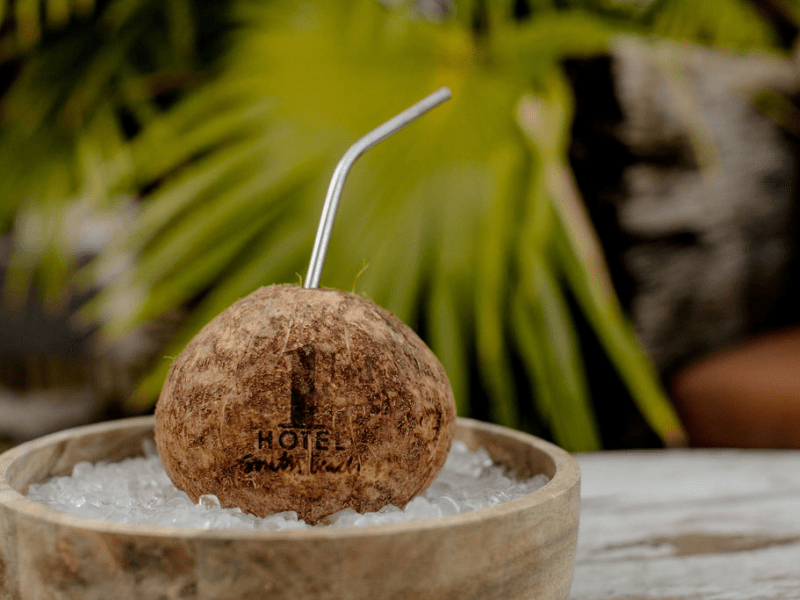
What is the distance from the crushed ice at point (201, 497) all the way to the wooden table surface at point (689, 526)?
96mm

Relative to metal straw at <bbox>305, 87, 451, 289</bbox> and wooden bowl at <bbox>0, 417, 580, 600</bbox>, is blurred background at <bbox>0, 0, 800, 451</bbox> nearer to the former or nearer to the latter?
metal straw at <bbox>305, 87, 451, 289</bbox>

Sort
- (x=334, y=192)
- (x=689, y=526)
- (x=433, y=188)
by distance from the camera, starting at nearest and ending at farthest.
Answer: (x=334, y=192) < (x=689, y=526) < (x=433, y=188)

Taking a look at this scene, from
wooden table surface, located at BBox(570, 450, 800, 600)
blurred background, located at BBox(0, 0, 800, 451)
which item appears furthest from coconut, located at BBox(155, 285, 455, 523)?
blurred background, located at BBox(0, 0, 800, 451)

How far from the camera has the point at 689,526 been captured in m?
0.54

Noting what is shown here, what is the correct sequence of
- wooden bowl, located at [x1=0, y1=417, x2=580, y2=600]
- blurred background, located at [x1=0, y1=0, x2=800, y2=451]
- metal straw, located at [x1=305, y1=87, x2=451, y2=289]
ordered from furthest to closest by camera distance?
blurred background, located at [x1=0, y1=0, x2=800, y2=451] < metal straw, located at [x1=305, y1=87, x2=451, y2=289] < wooden bowl, located at [x1=0, y1=417, x2=580, y2=600]

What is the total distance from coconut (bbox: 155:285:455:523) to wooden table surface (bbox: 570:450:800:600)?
180 mm

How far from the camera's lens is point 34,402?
142cm

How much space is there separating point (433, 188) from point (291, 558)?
74 centimetres

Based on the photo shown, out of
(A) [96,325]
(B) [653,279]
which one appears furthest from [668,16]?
(A) [96,325]

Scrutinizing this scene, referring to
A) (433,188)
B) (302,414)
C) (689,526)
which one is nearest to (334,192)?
(302,414)

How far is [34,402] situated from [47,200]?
423 mm

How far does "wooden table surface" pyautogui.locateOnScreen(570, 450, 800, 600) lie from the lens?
0.44 m

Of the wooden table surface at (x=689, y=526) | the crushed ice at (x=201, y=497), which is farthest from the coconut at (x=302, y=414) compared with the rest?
the wooden table surface at (x=689, y=526)

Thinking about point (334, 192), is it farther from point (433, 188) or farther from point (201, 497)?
point (433, 188)
